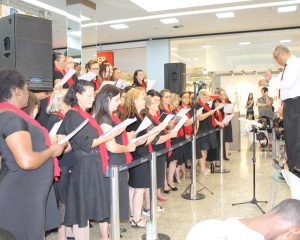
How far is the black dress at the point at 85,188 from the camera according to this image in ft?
9.14

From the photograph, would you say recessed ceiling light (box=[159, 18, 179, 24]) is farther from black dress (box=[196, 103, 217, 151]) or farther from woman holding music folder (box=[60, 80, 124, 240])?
woman holding music folder (box=[60, 80, 124, 240])

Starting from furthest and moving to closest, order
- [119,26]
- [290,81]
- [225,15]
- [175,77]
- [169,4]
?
[119,26] < [175,77] < [225,15] < [169,4] < [290,81]

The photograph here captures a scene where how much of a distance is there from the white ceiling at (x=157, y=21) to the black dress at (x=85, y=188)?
538cm

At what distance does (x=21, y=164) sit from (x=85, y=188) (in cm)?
86

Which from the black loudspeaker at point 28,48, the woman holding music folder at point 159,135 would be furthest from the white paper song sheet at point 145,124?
the woman holding music folder at point 159,135

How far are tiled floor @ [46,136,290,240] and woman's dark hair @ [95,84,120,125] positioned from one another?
1331mm

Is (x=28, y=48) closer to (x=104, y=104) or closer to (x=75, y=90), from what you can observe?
(x=75, y=90)

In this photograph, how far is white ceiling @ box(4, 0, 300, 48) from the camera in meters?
8.23

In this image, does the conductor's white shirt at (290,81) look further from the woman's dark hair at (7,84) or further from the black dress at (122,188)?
the woman's dark hair at (7,84)

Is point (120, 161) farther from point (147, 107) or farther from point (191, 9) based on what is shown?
point (191, 9)

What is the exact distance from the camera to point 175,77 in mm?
9641

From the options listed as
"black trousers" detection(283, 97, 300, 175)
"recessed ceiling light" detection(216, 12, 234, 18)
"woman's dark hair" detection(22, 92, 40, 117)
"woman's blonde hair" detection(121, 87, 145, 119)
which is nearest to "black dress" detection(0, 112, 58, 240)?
"woman's dark hair" detection(22, 92, 40, 117)

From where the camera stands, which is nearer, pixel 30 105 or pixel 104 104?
pixel 30 105

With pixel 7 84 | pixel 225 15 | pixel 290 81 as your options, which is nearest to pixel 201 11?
pixel 225 15
